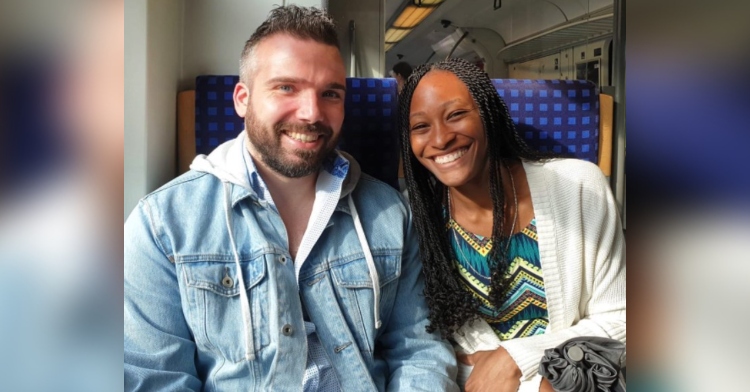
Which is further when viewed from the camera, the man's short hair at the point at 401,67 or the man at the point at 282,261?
the man's short hair at the point at 401,67

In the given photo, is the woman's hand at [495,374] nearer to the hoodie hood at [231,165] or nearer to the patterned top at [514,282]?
the patterned top at [514,282]

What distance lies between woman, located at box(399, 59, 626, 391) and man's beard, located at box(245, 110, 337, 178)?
30 cm

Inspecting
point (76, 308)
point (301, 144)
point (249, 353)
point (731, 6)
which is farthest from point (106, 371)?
point (301, 144)

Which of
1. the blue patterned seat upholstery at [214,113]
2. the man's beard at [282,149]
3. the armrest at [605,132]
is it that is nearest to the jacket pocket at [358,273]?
the man's beard at [282,149]

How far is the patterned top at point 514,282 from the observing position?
1.47 meters

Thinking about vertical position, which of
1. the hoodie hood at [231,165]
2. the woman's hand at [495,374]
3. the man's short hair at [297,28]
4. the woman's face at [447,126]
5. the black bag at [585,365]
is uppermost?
the man's short hair at [297,28]

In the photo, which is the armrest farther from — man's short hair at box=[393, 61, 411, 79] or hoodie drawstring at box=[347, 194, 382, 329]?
hoodie drawstring at box=[347, 194, 382, 329]

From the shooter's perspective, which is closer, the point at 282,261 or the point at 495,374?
the point at 282,261

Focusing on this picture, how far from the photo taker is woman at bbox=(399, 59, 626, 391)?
142 cm

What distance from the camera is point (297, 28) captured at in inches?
50.9

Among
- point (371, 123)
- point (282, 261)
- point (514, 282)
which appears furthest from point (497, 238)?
point (282, 261)

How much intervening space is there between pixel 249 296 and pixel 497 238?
706 mm

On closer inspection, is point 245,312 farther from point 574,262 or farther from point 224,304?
point 574,262

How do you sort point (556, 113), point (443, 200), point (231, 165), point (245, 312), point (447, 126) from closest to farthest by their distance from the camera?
point (245, 312)
point (231, 165)
point (447, 126)
point (443, 200)
point (556, 113)
